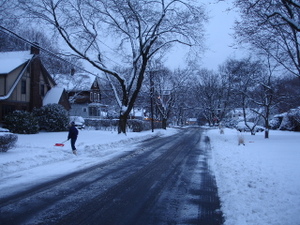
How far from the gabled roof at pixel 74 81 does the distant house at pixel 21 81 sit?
11032mm

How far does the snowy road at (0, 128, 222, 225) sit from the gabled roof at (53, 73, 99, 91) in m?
34.8

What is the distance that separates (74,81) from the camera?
4141 centimetres

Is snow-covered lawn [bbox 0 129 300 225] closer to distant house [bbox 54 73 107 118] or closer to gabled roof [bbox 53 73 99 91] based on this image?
gabled roof [bbox 53 73 99 91]

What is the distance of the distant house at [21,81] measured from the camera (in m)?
22.8

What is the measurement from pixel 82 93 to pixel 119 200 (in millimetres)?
42771

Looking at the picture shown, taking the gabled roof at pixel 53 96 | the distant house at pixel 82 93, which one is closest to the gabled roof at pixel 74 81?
the distant house at pixel 82 93

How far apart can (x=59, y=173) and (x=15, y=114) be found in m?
15.2

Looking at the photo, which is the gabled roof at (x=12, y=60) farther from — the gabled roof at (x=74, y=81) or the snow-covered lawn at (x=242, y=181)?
the snow-covered lawn at (x=242, y=181)

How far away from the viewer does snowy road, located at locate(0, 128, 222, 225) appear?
4371 millimetres

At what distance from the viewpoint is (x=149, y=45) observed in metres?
21.5

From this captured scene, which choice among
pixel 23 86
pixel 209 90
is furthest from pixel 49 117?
pixel 209 90

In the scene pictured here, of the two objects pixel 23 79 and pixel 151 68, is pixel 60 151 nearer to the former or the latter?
pixel 23 79

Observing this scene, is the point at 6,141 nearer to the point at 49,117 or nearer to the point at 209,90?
the point at 49,117

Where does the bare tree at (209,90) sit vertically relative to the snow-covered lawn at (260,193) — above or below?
above
